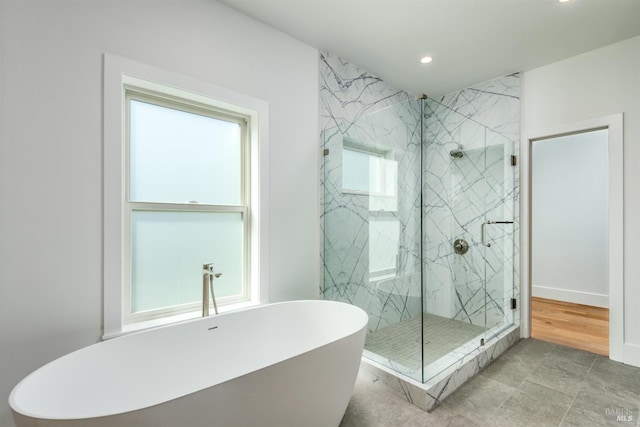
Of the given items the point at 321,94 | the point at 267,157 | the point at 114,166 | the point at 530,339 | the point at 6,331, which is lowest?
the point at 530,339

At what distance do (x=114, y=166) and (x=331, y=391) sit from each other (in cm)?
166

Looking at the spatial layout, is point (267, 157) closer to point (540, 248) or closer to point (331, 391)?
point (331, 391)

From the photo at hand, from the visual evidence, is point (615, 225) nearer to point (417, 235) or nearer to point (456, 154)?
point (456, 154)

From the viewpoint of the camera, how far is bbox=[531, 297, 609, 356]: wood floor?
276cm

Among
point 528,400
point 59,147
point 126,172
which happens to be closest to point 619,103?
point 528,400

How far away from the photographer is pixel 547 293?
4262mm

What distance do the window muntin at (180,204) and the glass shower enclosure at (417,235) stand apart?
31.3 inches

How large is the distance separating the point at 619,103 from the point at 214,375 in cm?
365

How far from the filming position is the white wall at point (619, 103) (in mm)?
2352

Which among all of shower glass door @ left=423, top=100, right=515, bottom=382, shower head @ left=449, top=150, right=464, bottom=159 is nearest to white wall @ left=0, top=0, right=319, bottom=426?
shower glass door @ left=423, top=100, right=515, bottom=382

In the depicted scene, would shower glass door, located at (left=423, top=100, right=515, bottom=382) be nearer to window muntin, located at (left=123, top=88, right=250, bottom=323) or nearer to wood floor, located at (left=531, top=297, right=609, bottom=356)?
wood floor, located at (left=531, top=297, right=609, bottom=356)

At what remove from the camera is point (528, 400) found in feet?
6.22

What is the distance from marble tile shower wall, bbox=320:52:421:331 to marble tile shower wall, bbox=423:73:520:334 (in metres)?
0.40

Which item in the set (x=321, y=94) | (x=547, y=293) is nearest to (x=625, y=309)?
(x=547, y=293)
